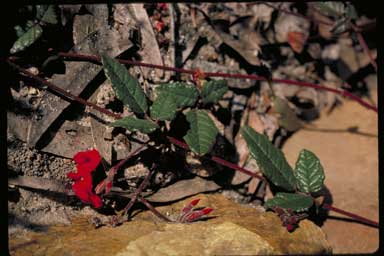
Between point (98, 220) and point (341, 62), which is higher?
point (341, 62)

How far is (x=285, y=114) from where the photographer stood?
8.52 ft

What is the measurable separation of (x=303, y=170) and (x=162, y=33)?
99cm

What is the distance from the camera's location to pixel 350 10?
2703mm

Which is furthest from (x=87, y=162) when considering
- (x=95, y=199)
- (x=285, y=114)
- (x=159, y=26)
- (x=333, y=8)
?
(x=333, y=8)

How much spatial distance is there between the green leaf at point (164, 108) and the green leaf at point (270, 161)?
0.33 m

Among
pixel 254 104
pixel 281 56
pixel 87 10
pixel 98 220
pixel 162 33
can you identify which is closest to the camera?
pixel 98 220

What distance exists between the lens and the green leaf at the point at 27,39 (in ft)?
6.42

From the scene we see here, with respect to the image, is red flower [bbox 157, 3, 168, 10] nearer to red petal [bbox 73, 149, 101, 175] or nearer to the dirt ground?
red petal [bbox 73, 149, 101, 175]

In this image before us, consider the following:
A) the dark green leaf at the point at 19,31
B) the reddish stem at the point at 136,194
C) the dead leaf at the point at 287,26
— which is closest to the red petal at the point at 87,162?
the reddish stem at the point at 136,194

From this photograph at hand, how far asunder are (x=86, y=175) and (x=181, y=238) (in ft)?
1.54

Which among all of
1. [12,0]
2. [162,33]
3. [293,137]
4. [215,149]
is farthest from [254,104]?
[12,0]

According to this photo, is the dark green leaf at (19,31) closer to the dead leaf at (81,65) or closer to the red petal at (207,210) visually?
the dead leaf at (81,65)

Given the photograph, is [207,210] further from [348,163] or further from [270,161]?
[348,163]

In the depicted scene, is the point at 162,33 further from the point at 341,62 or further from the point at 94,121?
the point at 341,62
